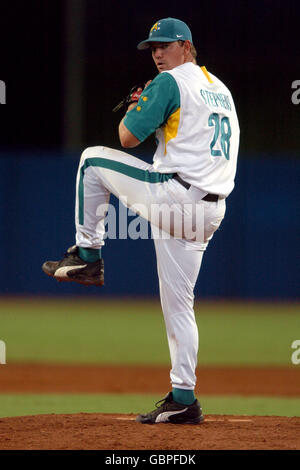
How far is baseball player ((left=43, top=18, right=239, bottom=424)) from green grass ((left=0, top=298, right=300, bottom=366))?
419 cm

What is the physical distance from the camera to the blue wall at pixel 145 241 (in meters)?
12.4

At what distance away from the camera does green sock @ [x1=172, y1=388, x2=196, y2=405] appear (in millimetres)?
4500

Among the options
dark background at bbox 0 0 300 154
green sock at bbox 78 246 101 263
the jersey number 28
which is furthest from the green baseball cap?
dark background at bbox 0 0 300 154

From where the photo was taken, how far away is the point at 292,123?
49.2 ft

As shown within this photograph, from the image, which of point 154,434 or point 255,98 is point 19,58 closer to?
point 255,98

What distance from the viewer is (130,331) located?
408 inches

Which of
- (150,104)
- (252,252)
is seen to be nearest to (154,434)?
(150,104)

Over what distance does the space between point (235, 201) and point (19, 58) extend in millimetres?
6883

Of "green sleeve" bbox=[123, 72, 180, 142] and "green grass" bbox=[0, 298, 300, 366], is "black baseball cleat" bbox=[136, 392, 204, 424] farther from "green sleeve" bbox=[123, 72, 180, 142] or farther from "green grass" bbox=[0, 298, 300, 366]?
"green grass" bbox=[0, 298, 300, 366]

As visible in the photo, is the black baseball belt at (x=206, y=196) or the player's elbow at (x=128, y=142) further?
the black baseball belt at (x=206, y=196)
